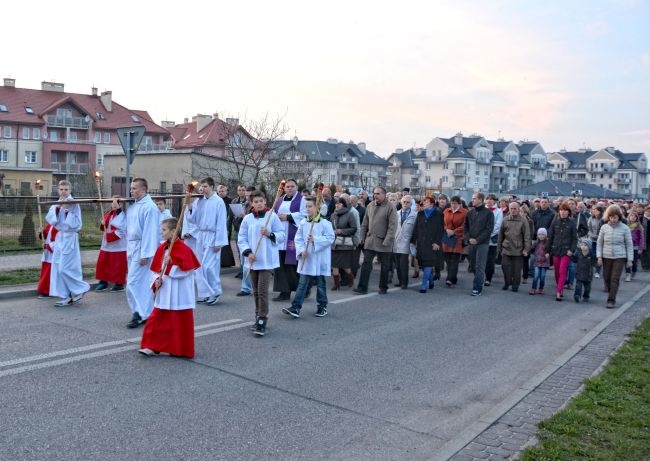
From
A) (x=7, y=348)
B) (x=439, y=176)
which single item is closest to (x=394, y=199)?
(x=7, y=348)

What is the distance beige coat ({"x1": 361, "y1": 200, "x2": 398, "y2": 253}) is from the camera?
43.4ft

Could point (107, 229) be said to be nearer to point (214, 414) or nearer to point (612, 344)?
point (214, 414)

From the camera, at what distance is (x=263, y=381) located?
7.02 m

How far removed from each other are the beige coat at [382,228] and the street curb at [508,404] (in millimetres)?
4168

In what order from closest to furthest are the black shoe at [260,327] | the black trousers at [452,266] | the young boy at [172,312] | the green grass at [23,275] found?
the young boy at [172,312] < the black shoe at [260,327] < the green grass at [23,275] < the black trousers at [452,266]

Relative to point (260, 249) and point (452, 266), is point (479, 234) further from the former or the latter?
point (260, 249)

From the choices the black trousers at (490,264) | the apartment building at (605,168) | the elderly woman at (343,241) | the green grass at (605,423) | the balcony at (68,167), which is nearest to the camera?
the green grass at (605,423)

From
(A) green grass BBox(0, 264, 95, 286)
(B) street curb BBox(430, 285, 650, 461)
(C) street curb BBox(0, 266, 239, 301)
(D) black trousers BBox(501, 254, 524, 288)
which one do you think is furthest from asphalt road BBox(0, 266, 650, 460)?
(D) black trousers BBox(501, 254, 524, 288)

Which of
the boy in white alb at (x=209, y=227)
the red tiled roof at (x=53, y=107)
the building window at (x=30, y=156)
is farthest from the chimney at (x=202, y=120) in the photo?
the boy in white alb at (x=209, y=227)

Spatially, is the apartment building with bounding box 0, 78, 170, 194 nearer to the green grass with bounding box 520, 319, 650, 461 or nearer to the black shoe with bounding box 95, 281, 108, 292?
the black shoe with bounding box 95, 281, 108, 292

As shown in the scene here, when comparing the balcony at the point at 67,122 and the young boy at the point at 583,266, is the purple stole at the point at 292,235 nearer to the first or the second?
the young boy at the point at 583,266

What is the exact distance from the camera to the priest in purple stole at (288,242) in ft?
40.0

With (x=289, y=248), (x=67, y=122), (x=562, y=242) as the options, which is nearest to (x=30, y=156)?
(x=67, y=122)

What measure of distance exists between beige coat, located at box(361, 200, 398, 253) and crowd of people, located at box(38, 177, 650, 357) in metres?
0.02
